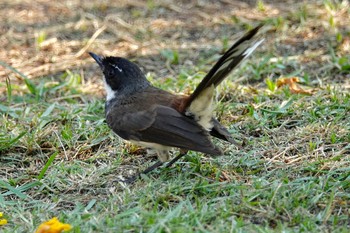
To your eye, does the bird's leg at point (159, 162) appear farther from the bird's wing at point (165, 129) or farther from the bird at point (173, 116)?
the bird's wing at point (165, 129)

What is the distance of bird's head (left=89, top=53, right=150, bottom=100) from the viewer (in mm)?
6430

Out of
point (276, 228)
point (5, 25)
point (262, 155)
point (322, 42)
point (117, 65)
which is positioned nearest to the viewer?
A: point (276, 228)

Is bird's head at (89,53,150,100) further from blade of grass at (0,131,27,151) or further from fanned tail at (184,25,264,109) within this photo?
fanned tail at (184,25,264,109)

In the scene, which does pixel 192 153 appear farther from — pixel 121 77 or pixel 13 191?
pixel 13 191

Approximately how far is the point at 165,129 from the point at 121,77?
1.10m

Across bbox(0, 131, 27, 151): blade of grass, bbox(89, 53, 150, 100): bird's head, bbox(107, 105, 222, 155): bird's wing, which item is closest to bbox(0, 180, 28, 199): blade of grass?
bbox(0, 131, 27, 151): blade of grass

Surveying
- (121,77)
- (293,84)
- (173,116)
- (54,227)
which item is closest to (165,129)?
(173,116)

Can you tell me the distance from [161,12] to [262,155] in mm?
5225

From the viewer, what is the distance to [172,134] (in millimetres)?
5512

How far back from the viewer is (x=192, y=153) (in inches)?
243

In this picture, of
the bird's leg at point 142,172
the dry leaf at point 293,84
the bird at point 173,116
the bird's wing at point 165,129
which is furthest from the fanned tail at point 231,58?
the dry leaf at point 293,84

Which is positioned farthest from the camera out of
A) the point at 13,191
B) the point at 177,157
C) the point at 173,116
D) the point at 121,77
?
the point at 121,77

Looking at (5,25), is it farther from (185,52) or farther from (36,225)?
(36,225)

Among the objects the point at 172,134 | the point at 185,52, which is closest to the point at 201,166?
the point at 172,134
